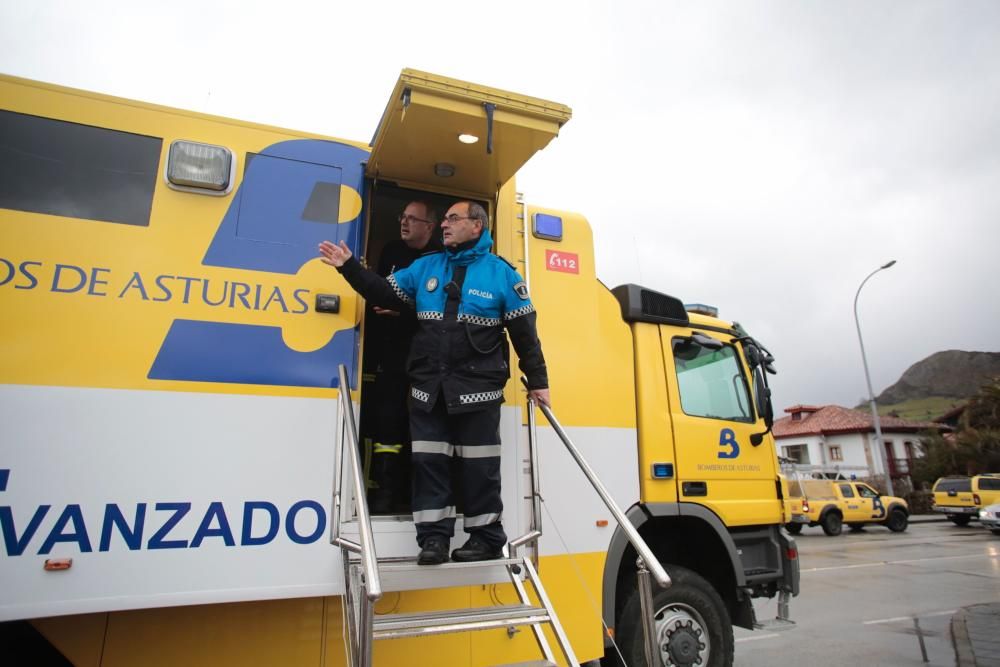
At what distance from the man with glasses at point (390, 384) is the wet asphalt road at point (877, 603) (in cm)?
420

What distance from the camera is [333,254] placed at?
275cm

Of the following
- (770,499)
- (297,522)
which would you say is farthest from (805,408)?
(297,522)

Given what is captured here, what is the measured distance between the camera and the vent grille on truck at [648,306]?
411 centimetres

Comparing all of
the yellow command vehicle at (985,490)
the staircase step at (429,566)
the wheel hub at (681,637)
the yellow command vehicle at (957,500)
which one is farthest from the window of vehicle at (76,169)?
the yellow command vehicle at (957,500)

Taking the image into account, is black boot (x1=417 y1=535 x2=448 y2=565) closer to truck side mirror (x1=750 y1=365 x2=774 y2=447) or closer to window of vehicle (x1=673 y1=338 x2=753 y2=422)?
window of vehicle (x1=673 y1=338 x2=753 y2=422)

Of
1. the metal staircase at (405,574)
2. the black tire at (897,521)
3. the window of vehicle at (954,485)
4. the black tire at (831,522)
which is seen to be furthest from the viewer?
the window of vehicle at (954,485)

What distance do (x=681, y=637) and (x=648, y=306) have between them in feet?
7.29

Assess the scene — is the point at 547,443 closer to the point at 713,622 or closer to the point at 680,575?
the point at 680,575

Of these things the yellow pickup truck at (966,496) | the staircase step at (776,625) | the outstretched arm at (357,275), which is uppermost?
the outstretched arm at (357,275)

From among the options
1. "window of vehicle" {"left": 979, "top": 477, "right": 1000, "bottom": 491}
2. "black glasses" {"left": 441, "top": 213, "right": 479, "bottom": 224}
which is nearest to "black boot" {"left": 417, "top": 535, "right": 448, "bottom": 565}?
"black glasses" {"left": 441, "top": 213, "right": 479, "bottom": 224}

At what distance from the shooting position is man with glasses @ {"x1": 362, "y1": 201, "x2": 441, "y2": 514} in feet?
10.4

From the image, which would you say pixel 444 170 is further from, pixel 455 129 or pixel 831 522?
pixel 831 522

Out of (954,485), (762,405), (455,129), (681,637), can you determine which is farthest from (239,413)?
(954,485)

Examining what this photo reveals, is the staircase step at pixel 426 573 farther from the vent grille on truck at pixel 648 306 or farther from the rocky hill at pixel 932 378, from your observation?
the rocky hill at pixel 932 378
